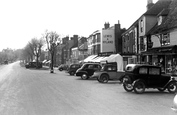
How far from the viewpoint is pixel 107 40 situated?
2178 inches

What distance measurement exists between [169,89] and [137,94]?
7.20ft

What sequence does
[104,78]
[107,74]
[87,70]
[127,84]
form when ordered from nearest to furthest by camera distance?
1. [127,84]
2. [104,78]
3. [107,74]
4. [87,70]

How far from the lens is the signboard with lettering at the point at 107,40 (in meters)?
55.0

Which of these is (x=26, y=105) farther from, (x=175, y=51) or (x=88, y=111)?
(x=175, y=51)

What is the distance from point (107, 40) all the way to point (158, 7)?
21.5 meters

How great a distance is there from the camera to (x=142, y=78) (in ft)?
46.5

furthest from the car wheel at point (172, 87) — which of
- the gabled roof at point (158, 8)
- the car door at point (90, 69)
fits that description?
the gabled roof at point (158, 8)

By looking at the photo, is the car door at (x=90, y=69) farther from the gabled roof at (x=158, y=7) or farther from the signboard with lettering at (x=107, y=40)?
the signboard with lettering at (x=107, y=40)

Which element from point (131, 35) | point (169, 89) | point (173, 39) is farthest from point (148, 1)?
point (169, 89)

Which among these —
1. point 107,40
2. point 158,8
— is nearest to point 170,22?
point 158,8

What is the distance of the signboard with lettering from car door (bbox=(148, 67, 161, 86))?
40605 mm

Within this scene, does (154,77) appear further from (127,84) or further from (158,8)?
(158,8)

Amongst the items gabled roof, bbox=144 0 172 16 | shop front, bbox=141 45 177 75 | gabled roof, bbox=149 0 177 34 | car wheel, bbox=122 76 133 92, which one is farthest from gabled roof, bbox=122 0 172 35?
car wheel, bbox=122 76 133 92

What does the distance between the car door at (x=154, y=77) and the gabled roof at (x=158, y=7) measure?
20.6 metres
